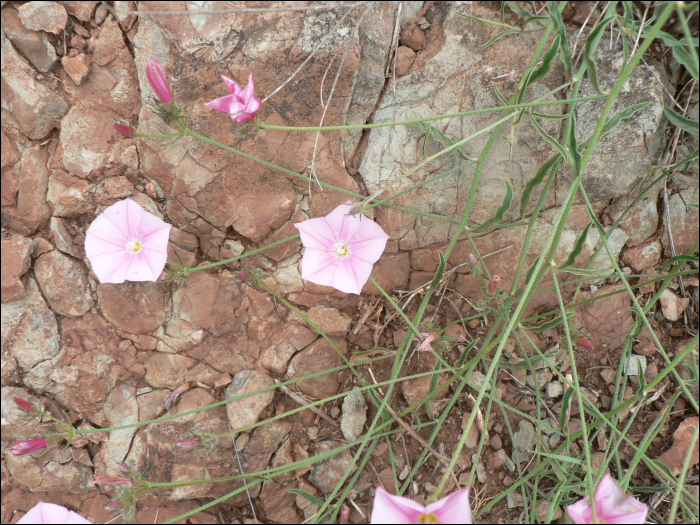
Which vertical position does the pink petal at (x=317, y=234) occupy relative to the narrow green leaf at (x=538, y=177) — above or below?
below

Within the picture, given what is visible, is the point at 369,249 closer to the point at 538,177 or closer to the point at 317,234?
the point at 317,234

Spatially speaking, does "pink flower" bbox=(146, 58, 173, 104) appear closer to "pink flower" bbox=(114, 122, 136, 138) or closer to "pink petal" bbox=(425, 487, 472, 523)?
"pink flower" bbox=(114, 122, 136, 138)

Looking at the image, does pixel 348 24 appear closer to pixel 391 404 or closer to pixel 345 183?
pixel 345 183

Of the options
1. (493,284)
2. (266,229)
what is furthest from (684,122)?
(266,229)

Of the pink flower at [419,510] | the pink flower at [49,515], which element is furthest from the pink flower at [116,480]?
the pink flower at [419,510]

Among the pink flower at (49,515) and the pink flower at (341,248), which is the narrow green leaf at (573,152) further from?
the pink flower at (49,515)

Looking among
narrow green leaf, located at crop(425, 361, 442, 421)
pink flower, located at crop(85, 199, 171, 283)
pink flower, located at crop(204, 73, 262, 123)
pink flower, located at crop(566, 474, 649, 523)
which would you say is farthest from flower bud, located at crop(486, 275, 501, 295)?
pink flower, located at crop(85, 199, 171, 283)

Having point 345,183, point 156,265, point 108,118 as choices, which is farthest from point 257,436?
point 108,118
